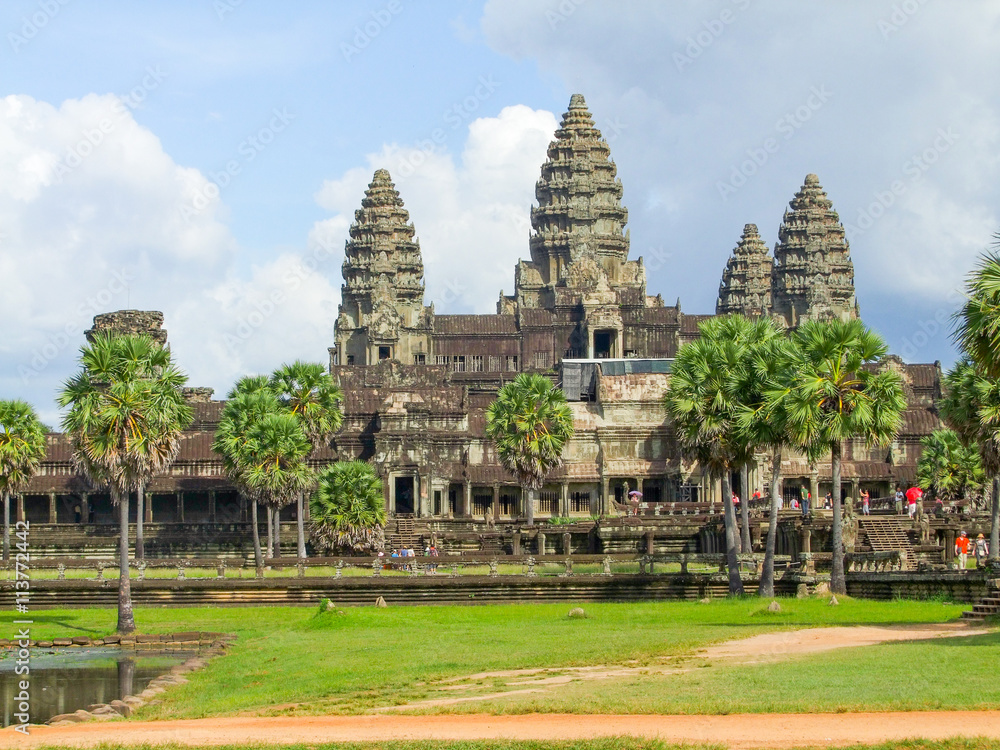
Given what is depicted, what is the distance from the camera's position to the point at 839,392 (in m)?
45.8

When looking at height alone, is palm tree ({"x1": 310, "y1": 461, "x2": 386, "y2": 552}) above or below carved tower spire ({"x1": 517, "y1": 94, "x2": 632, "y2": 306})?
below

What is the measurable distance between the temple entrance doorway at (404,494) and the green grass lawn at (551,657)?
1421 inches

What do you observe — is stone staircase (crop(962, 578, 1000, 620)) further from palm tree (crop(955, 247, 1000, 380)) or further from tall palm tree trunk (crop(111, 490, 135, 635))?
tall palm tree trunk (crop(111, 490, 135, 635))

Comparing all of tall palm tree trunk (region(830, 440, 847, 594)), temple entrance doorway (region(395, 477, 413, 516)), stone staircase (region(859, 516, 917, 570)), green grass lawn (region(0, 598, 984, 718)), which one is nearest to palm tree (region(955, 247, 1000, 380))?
green grass lawn (region(0, 598, 984, 718))

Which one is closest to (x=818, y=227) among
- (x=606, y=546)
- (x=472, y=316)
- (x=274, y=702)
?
(x=472, y=316)

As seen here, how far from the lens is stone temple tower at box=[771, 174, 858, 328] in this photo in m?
137

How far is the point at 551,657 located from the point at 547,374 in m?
72.6

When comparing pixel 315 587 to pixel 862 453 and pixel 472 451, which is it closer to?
pixel 472 451

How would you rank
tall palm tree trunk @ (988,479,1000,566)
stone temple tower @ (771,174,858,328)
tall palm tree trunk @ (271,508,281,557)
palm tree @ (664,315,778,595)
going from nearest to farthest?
1. palm tree @ (664,315,778,595)
2. tall palm tree trunk @ (988,479,1000,566)
3. tall palm tree trunk @ (271,508,281,557)
4. stone temple tower @ (771,174,858,328)

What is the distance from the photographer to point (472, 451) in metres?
89.8

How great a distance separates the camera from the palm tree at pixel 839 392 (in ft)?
149

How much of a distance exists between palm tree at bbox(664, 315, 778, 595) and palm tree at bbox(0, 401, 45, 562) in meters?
30.4

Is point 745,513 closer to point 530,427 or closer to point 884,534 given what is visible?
point 884,534

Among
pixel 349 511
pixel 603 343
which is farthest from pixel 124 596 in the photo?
pixel 603 343
